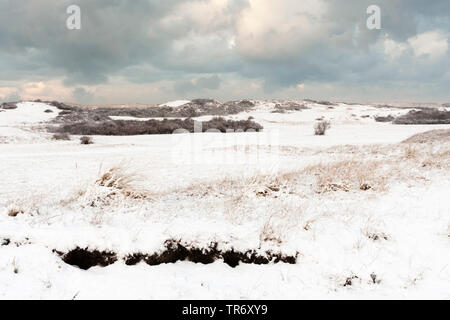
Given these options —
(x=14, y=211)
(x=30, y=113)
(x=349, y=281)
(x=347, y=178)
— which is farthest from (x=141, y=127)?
(x=349, y=281)

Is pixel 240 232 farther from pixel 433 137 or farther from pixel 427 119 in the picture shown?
pixel 427 119

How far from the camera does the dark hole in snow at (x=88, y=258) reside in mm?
3377

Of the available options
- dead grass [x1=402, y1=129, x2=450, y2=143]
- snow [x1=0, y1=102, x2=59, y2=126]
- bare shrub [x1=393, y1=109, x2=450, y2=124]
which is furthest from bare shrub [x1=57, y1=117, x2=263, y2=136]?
bare shrub [x1=393, y1=109, x2=450, y2=124]

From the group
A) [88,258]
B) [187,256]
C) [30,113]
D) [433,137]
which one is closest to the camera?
[88,258]

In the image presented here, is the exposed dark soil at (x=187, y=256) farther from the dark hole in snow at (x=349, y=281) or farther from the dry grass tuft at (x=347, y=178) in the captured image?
the dry grass tuft at (x=347, y=178)

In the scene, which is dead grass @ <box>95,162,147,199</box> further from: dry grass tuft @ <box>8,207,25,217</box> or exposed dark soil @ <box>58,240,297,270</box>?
exposed dark soil @ <box>58,240,297,270</box>

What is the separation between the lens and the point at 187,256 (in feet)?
11.7

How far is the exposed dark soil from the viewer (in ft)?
11.2

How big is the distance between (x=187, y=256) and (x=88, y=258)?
3.38ft

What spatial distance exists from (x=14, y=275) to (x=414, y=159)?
29.4ft

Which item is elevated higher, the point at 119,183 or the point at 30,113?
the point at 30,113
